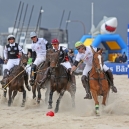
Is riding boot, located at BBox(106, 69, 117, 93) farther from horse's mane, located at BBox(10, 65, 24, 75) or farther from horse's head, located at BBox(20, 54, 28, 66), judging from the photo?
horse's mane, located at BBox(10, 65, 24, 75)

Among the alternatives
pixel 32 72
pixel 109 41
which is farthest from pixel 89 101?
pixel 109 41

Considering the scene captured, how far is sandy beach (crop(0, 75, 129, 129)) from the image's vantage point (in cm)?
1055

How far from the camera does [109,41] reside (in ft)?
136

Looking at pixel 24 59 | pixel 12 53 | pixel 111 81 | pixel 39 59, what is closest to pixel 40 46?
pixel 39 59

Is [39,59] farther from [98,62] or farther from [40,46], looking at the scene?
[98,62]

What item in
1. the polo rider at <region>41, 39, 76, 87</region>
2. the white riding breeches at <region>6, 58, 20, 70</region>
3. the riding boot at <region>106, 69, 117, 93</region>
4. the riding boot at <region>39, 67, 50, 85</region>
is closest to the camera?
the riding boot at <region>106, 69, 117, 93</region>

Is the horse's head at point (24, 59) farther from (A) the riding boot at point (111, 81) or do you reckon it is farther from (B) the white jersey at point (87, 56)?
(A) the riding boot at point (111, 81)

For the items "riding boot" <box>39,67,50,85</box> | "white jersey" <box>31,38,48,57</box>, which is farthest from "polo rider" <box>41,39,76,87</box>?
"white jersey" <box>31,38,48,57</box>

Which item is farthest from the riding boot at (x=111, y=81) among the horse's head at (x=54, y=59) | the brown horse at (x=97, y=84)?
the horse's head at (x=54, y=59)

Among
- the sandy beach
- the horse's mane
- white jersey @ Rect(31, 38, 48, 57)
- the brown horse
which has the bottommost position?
the sandy beach

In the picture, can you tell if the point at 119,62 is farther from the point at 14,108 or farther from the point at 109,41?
the point at 14,108

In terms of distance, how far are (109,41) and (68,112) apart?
28825 millimetres

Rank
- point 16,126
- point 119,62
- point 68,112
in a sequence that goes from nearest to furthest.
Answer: point 16,126, point 68,112, point 119,62

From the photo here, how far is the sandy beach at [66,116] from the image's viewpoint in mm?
10547
